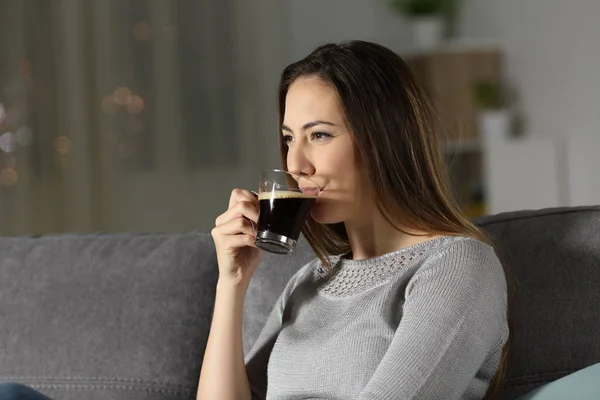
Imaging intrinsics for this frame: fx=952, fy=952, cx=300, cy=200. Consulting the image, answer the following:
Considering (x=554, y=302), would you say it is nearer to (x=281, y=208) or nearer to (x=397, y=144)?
(x=397, y=144)

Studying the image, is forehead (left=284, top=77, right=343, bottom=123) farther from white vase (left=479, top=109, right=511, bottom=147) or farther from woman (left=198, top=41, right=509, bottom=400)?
white vase (left=479, top=109, right=511, bottom=147)

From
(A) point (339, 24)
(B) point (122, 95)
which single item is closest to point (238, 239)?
(B) point (122, 95)

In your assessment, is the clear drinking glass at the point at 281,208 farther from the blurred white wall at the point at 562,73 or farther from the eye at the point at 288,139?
the blurred white wall at the point at 562,73

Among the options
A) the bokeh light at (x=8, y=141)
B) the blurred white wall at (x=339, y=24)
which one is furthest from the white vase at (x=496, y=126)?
the bokeh light at (x=8, y=141)

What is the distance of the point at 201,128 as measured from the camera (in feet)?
18.1

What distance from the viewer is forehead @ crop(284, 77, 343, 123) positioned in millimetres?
1566

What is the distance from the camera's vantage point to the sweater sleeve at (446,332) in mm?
1349

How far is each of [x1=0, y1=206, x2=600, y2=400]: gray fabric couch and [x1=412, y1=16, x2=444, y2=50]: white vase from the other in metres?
3.71

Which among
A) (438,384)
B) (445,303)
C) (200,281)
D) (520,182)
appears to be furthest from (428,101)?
(520,182)

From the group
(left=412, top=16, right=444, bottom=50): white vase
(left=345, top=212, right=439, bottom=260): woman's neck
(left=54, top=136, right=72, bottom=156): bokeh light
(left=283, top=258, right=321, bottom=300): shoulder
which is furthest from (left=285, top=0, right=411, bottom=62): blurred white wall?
(left=345, top=212, right=439, bottom=260): woman's neck

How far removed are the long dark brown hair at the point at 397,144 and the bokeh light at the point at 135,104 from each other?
3.88 m

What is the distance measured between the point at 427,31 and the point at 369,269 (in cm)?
408

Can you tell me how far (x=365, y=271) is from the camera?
1622 mm

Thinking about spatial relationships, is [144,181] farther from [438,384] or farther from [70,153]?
[438,384]
